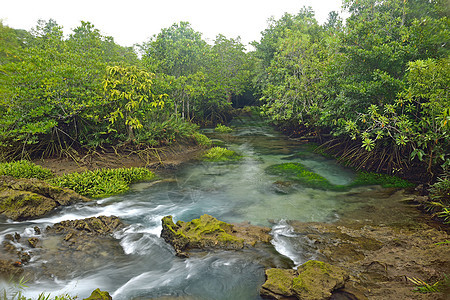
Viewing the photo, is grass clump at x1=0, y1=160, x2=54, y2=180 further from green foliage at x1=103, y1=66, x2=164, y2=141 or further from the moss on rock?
the moss on rock

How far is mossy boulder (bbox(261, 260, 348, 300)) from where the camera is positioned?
4.21 metres

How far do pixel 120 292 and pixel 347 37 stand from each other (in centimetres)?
1240

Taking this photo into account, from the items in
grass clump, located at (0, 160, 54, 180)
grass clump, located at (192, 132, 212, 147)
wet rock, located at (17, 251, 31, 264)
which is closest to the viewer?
wet rock, located at (17, 251, 31, 264)

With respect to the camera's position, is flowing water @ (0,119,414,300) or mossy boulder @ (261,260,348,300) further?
flowing water @ (0,119,414,300)

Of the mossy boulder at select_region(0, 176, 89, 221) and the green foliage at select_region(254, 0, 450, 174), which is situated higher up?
the green foliage at select_region(254, 0, 450, 174)

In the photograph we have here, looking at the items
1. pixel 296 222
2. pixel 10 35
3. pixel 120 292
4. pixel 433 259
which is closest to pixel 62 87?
pixel 120 292

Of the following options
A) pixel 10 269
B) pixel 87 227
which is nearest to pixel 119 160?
pixel 87 227

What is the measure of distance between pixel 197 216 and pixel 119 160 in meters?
6.36

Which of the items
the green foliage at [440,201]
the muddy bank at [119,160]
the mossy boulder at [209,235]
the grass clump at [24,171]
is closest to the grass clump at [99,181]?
the grass clump at [24,171]

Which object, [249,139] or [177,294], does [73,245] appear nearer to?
[177,294]

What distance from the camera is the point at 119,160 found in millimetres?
12742

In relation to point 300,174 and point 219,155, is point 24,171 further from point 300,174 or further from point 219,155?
point 300,174

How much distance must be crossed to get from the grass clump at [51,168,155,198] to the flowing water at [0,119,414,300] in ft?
1.66

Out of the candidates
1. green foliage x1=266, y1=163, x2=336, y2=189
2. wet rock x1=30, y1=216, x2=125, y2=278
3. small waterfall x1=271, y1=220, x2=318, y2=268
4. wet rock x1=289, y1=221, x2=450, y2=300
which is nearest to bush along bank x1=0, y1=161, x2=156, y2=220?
wet rock x1=30, y1=216, x2=125, y2=278
